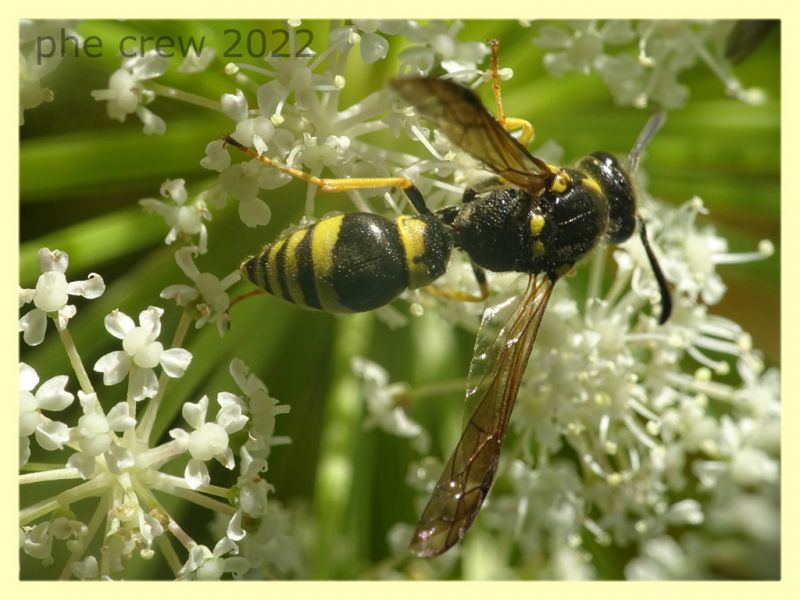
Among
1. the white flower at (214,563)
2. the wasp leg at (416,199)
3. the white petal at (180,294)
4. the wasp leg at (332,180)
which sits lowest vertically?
the white flower at (214,563)

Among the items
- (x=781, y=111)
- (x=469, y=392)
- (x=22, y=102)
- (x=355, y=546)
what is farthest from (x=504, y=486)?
(x=22, y=102)

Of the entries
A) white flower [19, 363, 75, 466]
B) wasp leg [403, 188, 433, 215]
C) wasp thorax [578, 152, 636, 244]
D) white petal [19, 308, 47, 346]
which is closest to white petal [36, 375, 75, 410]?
white flower [19, 363, 75, 466]

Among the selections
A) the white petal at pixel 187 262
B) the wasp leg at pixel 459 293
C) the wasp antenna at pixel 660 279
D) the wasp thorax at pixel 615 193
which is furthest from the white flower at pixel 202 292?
the wasp antenna at pixel 660 279

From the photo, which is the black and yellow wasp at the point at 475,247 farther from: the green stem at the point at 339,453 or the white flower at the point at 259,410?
the green stem at the point at 339,453

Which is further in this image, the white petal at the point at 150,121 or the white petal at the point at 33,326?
the white petal at the point at 150,121

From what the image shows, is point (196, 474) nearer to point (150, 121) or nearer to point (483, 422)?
point (483, 422)

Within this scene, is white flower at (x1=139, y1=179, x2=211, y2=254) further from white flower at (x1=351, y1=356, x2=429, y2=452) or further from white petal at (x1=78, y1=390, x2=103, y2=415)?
white flower at (x1=351, y1=356, x2=429, y2=452)
